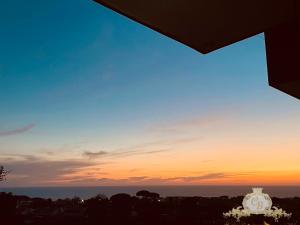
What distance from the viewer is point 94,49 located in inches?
387

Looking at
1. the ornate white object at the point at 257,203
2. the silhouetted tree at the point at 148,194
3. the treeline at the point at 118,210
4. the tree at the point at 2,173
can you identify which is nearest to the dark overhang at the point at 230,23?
the ornate white object at the point at 257,203

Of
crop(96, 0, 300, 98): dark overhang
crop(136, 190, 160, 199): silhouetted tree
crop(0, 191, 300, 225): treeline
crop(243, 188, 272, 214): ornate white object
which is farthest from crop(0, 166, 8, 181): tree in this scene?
crop(96, 0, 300, 98): dark overhang

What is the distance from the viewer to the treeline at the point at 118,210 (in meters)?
6.43

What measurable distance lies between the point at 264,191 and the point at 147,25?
3.02 metres

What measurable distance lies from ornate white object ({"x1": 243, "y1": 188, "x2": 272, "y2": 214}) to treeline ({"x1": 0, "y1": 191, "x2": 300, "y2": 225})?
2.09 m

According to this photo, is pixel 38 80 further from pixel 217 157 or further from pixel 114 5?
pixel 114 5

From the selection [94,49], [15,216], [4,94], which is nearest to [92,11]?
[94,49]

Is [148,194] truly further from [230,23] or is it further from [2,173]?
[230,23]

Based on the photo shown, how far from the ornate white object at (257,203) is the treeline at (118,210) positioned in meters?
2.09

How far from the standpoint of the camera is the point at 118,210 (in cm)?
771

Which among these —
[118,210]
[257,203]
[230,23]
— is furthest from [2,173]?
[230,23]

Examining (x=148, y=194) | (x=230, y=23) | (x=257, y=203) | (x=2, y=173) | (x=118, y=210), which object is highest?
(x=230, y=23)

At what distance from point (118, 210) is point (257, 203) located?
440 centimetres

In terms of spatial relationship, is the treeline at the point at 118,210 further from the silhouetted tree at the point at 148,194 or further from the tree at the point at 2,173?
the tree at the point at 2,173
